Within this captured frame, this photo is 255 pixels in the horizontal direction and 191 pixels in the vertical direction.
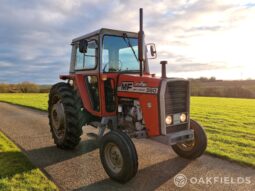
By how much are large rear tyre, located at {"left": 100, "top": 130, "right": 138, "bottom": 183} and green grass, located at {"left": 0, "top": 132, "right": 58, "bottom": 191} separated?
1.06 m

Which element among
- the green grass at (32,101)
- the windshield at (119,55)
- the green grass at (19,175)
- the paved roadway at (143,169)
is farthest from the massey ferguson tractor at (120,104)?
the green grass at (32,101)

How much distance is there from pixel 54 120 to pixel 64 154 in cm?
126

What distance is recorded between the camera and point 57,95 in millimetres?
7348

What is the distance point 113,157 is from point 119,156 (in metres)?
0.20

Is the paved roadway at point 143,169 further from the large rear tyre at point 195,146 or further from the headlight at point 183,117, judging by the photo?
the headlight at point 183,117

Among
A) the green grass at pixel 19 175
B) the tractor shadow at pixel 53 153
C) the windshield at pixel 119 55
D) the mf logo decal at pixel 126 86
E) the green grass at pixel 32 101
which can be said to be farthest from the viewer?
the green grass at pixel 32 101

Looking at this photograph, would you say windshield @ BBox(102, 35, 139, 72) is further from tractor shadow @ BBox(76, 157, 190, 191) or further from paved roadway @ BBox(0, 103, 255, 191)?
tractor shadow @ BBox(76, 157, 190, 191)

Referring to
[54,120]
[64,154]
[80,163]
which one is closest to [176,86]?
[80,163]

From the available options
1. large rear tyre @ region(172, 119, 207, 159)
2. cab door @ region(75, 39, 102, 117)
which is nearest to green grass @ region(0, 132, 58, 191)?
cab door @ region(75, 39, 102, 117)

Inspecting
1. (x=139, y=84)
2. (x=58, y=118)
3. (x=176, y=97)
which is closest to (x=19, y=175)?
(x=58, y=118)

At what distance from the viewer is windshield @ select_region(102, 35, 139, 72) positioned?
261 inches

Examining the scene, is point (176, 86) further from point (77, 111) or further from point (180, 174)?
point (77, 111)

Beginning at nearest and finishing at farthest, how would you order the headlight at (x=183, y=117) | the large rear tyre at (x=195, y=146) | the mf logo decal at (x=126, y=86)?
the headlight at (x=183, y=117)
the mf logo decal at (x=126, y=86)
the large rear tyre at (x=195, y=146)

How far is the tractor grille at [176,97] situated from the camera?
551 cm
